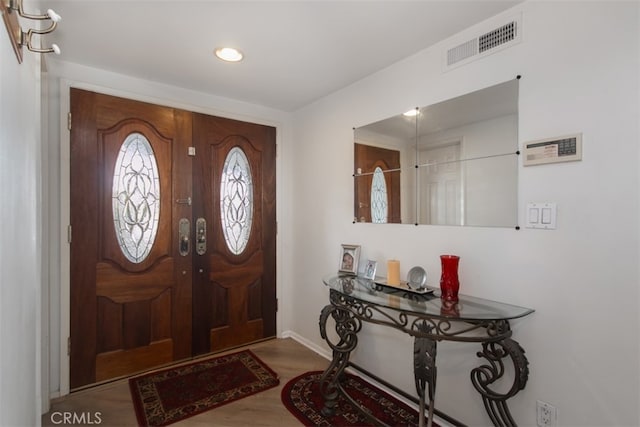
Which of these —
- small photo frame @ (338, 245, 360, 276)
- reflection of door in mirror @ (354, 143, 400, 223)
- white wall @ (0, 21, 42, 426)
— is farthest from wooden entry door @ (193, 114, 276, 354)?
white wall @ (0, 21, 42, 426)

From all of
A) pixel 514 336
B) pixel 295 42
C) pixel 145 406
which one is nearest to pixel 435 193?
pixel 514 336

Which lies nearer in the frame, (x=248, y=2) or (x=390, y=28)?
(x=248, y=2)

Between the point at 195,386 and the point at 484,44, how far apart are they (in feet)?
9.57

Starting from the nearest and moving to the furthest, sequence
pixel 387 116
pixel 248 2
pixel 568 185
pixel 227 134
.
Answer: pixel 568 185, pixel 248 2, pixel 387 116, pixel 227 134

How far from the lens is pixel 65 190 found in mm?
2154

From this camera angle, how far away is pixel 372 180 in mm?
2354

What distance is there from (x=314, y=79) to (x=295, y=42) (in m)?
0.55

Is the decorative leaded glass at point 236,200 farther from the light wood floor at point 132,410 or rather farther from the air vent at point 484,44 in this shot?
the air vent at point 484,44

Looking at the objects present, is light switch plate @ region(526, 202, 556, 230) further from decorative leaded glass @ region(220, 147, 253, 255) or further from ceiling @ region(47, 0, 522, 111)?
decorative leaded glass @ region(220, 147, 253, 255)

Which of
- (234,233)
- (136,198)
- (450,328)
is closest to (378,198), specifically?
(450,328)

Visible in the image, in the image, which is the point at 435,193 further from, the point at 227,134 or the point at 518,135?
the point at 227,134

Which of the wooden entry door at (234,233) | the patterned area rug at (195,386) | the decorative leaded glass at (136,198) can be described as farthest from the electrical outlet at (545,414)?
the decorative leaded glass at (136,198)

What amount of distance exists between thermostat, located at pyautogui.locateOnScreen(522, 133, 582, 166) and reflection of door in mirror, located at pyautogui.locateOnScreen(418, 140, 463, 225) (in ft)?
1.16

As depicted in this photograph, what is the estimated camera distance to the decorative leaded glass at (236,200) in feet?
9.34
